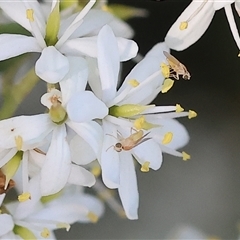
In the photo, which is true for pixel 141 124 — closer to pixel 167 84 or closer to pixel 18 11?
pixel 167 84

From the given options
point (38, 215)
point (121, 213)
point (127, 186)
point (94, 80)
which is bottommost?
point (121, 213)

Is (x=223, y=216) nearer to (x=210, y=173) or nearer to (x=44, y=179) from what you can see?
(x=210, y=173)

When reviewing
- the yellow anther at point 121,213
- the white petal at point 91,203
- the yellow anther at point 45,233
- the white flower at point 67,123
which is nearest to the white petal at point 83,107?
the white flower at point 67,123

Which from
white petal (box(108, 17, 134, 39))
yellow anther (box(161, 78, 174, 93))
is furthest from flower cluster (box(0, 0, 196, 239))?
white petal (box(108, 17, 134, 39))

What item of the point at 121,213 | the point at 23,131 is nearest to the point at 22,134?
the point at 23,131

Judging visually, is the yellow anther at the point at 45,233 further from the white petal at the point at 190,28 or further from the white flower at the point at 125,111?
the white petal at the point at 190,28

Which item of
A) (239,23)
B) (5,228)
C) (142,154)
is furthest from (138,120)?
(239,23)

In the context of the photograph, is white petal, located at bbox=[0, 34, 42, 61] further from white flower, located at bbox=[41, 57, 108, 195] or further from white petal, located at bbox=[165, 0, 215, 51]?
white petal, located at bbox=[165, 0, 215, 51]
